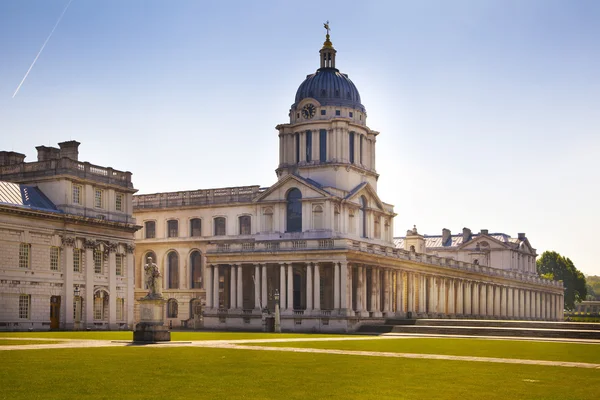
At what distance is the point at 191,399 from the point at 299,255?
63.2 meters

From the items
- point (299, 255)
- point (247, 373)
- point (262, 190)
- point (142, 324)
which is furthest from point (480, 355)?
point (262, 190)

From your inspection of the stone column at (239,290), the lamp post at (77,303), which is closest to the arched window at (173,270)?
the stone column at (239,290)

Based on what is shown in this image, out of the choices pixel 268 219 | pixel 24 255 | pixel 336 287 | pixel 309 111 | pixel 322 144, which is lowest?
pixel 336 287

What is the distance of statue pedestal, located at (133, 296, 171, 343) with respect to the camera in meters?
46.4

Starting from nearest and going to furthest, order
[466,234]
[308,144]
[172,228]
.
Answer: [308,144], [172,228], [466,234]

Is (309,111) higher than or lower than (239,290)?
higher

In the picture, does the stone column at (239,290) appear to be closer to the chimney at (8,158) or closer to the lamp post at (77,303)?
the lamp post at (77,303)

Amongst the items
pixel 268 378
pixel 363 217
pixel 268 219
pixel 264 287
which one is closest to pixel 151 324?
pixel 268 378

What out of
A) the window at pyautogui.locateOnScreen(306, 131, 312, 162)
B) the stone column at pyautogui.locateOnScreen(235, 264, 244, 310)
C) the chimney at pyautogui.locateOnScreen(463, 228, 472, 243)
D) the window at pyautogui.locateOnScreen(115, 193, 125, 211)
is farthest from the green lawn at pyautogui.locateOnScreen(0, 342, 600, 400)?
the chimney at pyautogui.locateOnScreen(463, 228, 472, 243)

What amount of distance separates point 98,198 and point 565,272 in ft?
449

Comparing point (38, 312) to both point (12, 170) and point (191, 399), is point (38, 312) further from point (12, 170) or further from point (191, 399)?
point (191, 399)

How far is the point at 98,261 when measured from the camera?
82.1m

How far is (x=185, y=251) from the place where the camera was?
104250mm

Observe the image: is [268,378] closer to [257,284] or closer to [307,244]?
[307,244]
